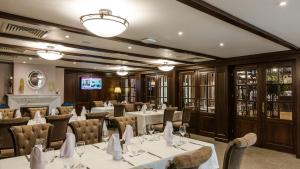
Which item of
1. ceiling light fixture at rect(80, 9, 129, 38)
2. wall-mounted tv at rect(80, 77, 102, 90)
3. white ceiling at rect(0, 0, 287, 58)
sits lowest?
wall-mounted tv at rect(80, 77, 102, 90)

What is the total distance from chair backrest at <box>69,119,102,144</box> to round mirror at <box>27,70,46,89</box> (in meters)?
6.47

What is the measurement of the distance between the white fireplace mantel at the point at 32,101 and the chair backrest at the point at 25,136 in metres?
6.28

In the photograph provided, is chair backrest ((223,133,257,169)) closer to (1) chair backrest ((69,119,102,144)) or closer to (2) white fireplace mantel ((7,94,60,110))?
(1) chair backrest ((69,119,102,144))

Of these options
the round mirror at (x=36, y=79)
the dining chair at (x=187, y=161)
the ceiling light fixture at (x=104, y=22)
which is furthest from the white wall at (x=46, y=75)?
the dining chair at (x=187, y=161)

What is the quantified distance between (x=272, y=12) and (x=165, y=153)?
2158 millimetres

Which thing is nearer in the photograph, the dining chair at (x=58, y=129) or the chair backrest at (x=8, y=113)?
the dining chair at (x=58, y=129)

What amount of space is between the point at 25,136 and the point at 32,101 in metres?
6.56

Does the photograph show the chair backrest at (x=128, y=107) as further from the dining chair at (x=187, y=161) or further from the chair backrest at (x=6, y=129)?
the dining chair at (x=187, y=161)

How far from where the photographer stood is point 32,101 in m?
8.75

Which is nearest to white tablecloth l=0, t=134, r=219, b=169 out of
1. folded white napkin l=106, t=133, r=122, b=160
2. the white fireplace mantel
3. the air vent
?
folded white napkin l=106, t=133, r=122, b=160

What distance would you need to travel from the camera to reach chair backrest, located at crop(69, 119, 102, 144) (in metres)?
3.34

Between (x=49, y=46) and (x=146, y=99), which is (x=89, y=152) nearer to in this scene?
(x=49, y=46)

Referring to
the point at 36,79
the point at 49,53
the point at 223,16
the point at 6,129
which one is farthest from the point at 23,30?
the point at 36,79

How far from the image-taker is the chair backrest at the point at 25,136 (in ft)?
9.21
